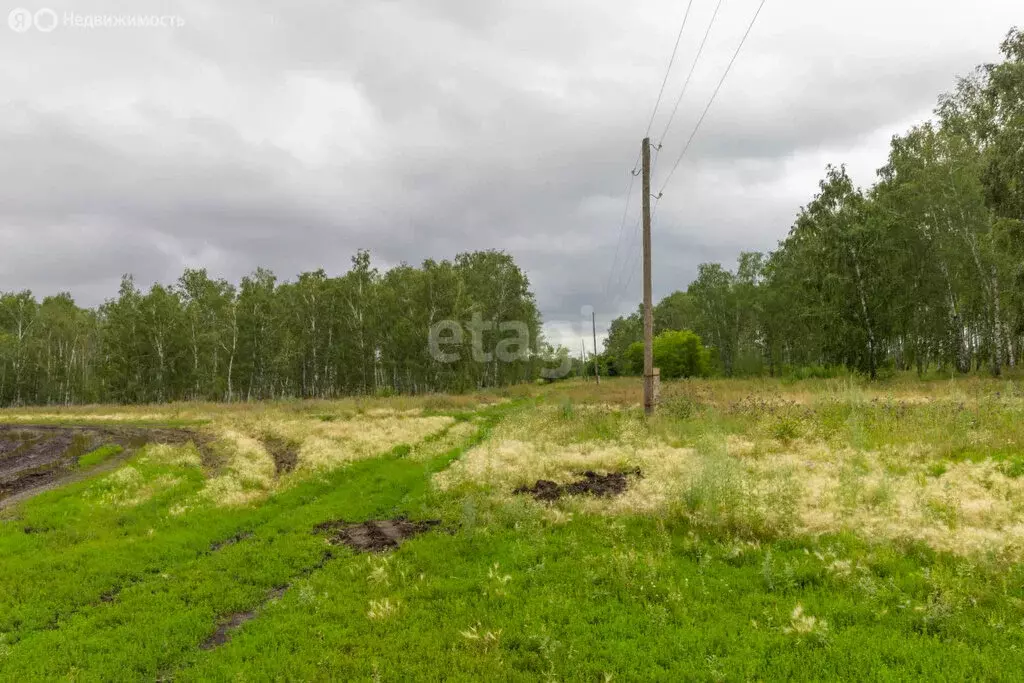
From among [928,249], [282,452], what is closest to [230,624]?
[282,452]

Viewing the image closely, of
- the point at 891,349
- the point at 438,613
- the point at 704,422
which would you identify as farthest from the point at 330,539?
the point at 891,349

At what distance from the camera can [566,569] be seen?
336 inches

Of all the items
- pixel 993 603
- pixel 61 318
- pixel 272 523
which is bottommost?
pixel 272 523

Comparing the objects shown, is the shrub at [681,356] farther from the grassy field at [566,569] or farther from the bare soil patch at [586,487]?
the bare soil patch at [586,487]

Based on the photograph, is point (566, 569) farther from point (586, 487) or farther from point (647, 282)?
point (647, 282)

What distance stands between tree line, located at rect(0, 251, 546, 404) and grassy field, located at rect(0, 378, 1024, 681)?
53870 millimetres

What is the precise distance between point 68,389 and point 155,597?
103m

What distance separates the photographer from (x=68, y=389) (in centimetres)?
8581

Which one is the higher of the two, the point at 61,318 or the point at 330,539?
the point at 61,318

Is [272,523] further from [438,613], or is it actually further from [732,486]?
[732,486]

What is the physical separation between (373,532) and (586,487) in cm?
559

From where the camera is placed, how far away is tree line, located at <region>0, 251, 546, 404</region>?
71.6 m

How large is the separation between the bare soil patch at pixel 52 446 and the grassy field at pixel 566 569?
283cm

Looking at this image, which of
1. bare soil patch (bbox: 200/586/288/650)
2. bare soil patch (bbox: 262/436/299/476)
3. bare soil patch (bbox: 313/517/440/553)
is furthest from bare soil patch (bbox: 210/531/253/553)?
bare soil patch (bbox: 262/436/299/476)
